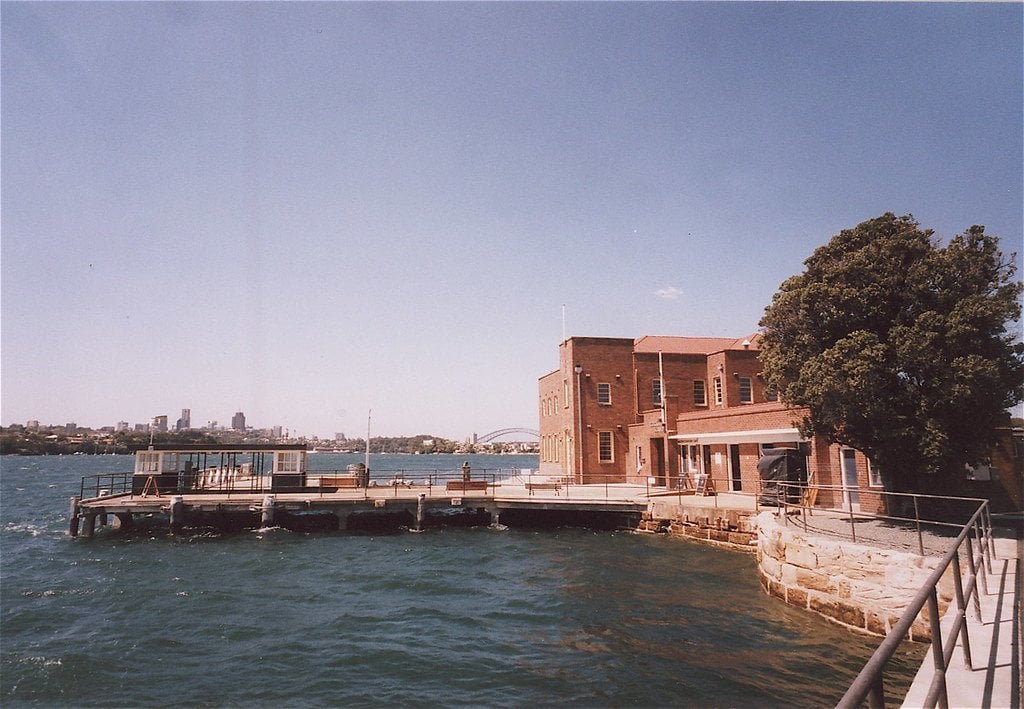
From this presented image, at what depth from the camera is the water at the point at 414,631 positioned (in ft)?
35.0

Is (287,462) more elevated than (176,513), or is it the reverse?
(287,462)

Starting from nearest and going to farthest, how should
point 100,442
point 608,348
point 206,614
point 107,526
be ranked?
point 206,614 < point 107,526 < point 608,348 < point 100,442

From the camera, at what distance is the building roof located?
39969mm

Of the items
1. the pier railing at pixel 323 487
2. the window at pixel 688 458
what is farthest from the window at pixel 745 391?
the pier railing at pixel 323 487

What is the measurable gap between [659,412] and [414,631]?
23171 mm

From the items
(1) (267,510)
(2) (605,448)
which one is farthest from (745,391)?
(1) (267,510)

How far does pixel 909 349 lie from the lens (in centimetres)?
1462

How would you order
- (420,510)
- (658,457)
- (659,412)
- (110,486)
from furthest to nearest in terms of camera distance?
1. (658,457)
2. (659,412)
3. (110,486)
4. (420,510)

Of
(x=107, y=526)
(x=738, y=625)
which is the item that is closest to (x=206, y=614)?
(x=738, y=625)

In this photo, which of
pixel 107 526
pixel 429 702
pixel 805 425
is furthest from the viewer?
pixel 107 526

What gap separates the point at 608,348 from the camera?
127ft

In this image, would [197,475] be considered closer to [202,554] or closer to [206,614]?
[202,554]

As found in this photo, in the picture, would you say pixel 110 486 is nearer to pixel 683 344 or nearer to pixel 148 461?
pixel 148 461

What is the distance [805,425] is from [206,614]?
17.6 metres
